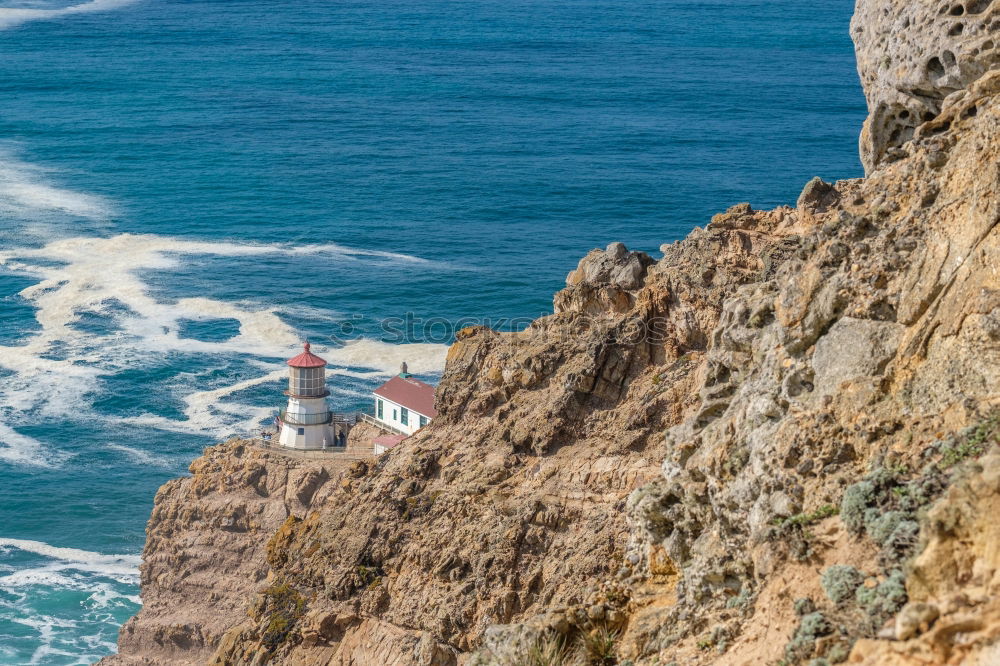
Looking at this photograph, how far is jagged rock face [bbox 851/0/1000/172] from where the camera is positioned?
1706cm

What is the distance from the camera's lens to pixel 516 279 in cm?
8850

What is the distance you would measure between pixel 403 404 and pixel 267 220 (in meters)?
59.5

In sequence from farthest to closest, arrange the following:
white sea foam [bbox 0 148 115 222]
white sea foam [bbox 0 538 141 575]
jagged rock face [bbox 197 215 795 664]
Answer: white sea foam [bbox 0 148 115 222] < white sea foam [bbox 0 538 141 575] < jagged rock face [bbox 197 215 795 664]

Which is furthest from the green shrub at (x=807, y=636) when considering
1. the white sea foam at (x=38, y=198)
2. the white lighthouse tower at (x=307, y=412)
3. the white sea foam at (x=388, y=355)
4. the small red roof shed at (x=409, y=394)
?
the white sea foam at (x=38, y=198)

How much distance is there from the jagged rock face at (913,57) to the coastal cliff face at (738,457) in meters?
0.04

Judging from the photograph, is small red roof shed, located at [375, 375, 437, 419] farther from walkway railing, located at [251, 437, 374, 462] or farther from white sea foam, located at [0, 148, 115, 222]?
white sea foam, located at [0, 148, 115, 222]

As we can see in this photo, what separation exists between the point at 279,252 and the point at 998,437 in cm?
9020

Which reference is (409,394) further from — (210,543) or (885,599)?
(885,599)

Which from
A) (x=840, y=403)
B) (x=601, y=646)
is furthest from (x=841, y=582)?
(x=601, y=646)

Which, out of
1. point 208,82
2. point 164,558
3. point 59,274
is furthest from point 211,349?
point 208,82

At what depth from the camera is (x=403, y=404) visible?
52.7 m

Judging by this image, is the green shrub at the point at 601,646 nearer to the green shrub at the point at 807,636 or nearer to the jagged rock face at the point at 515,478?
the jagged rock face at the point at 515,478

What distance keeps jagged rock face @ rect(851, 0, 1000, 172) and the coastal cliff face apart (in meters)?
0.04

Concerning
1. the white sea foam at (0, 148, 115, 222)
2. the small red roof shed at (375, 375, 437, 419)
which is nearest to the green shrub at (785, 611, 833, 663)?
the small red roof shed at (375, 375, 437, 419)
